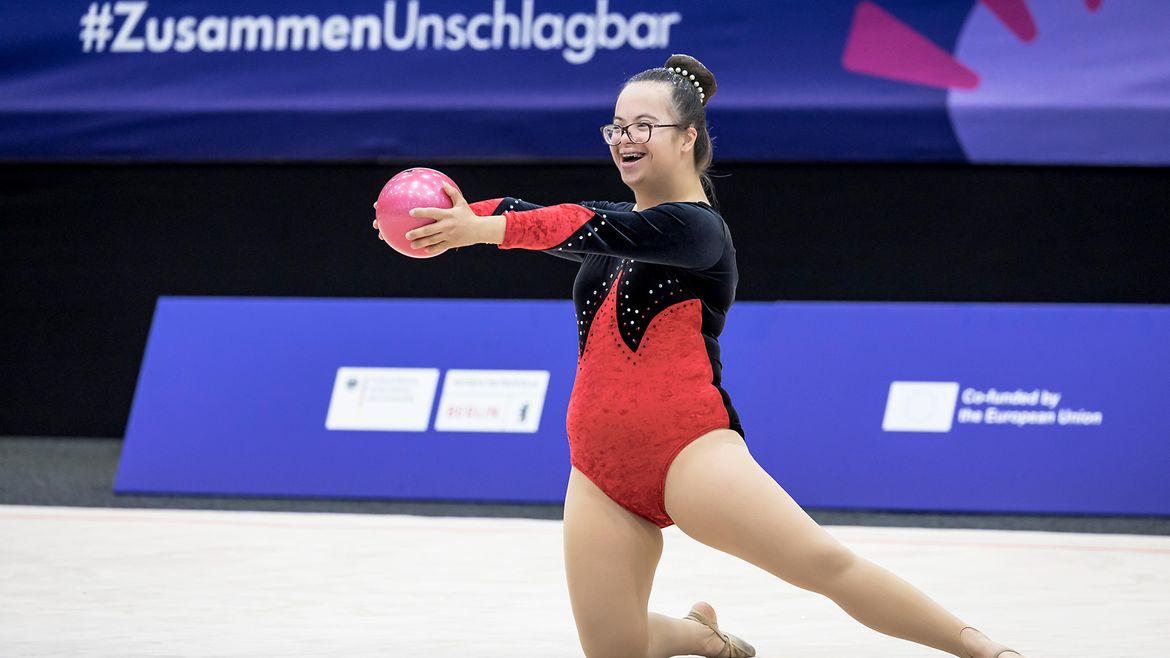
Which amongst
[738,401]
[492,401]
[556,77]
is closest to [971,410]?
[738,401]

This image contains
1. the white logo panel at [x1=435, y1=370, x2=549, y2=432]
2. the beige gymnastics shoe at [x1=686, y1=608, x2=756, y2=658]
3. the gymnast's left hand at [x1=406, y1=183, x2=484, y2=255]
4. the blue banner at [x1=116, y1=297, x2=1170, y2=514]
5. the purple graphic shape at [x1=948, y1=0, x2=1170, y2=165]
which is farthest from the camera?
the purple graphic shape at [x1=948, y1=0, x2=1170, y2=165]

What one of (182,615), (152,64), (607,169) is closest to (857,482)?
(607,169)

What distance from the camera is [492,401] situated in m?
5.54

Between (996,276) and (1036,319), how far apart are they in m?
1.18

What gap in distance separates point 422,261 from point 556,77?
48.6 inches

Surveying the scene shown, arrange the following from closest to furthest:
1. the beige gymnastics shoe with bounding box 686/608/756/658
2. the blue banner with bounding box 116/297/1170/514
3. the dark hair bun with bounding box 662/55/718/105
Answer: the dark hair bun with bounding box 662/55/718/105 < the beige gymnastics shoe with bounding box 686/608/756/658 < the blue banner with bounding box 116/297/1170/514

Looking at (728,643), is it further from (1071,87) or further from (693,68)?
(1071,87)

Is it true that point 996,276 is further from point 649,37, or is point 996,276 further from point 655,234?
point 655,234

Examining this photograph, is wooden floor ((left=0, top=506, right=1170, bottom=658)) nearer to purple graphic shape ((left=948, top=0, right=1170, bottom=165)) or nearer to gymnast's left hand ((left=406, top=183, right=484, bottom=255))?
gymnast's left hand ((left=406, top=183, right=484, bottom=255))

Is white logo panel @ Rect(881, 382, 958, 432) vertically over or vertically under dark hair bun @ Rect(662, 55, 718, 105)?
under

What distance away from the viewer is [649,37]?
20.8 ft

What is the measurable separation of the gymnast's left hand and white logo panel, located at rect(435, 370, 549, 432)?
324 cm

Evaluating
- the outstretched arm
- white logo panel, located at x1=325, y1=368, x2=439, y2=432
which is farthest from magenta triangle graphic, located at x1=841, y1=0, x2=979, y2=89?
the outstretched arm

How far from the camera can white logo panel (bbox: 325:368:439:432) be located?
5.56 m
